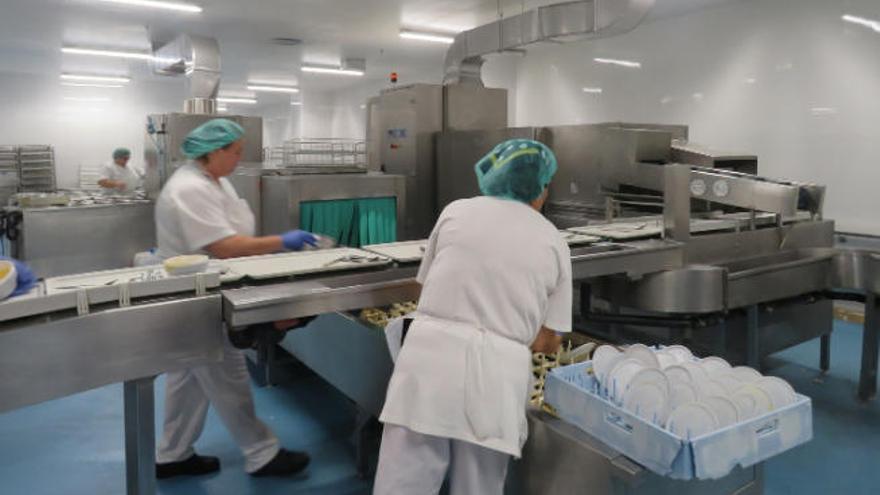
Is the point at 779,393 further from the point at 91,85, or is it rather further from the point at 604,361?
the point at 91,85

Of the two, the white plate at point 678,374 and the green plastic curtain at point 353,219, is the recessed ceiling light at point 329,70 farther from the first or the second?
the white plate at point 678,374

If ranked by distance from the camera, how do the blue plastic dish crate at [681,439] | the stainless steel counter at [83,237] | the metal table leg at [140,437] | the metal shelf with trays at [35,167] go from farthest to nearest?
the metal shelf with trays at [35,167] → the stainless steel counter at [83,237] → the metal table leg at [140,437] → the blue plastic dish crate at [681,439]

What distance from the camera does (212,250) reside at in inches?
Result: 79.7

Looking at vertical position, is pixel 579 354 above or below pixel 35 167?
below

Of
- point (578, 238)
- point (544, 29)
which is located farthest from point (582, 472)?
point (544, 29)

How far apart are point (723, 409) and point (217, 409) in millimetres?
1625

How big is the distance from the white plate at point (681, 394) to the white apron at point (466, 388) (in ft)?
1.05

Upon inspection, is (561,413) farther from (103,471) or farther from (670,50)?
(670,50)

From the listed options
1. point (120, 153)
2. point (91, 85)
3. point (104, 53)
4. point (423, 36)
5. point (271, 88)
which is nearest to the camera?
point (423, 36)

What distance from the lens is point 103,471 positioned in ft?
7.63

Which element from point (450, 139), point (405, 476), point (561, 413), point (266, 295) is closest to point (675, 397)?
point (561, 413)

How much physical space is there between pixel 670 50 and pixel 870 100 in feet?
5.64

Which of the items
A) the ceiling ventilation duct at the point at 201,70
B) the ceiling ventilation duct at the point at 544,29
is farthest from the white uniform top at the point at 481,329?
the ceiling ventilation duct at the point at 201,70

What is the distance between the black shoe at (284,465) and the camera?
227 cm
